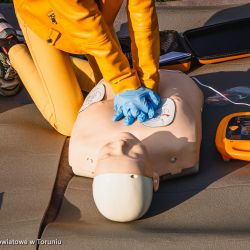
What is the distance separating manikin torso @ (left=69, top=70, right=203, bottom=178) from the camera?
65.8 inches

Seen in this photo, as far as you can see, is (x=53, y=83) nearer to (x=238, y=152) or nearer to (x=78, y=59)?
(x=78, y=59)

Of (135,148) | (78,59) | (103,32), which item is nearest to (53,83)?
(78,59)

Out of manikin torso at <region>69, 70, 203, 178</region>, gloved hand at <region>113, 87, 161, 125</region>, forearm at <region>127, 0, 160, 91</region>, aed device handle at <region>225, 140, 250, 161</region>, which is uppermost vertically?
forearm at <region>127, 0, 160, 91</region>

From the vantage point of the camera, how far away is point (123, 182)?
56.5 inches

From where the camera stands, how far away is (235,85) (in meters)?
2.19

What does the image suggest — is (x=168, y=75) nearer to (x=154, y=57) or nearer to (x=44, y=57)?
(x=154, y=57)

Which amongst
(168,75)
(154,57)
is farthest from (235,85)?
(154,57)

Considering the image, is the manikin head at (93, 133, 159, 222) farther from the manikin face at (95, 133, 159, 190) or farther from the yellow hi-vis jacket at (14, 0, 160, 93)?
the yellow hi-vis jacket at (14, 0, 160, 93)

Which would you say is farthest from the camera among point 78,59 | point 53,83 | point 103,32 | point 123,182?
point 78,59

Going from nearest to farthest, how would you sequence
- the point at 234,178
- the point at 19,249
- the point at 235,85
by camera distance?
the point at 19,249 < the point at 234,178 < the point at 235,85

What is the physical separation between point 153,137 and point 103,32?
322 millimetres

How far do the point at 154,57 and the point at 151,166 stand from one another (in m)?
0.38

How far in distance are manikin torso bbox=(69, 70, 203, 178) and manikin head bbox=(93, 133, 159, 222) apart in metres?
0.14

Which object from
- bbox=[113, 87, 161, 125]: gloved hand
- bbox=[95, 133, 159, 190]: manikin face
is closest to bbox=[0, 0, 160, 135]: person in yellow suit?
bbox=[113, 87, 161, 125]: gloved hand
